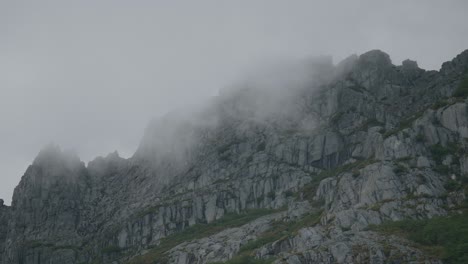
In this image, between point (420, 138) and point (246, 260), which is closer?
point (246, 260)

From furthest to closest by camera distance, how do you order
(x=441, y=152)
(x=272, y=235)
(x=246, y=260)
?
(x=272, y=235)
(x=441, y=152)
(x=246, y=260)

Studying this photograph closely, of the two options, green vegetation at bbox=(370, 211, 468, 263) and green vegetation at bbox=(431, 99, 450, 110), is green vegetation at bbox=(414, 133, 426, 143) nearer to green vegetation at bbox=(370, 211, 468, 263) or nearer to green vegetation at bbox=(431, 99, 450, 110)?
green vegetation at bbox=(431, 99, 450, 110)

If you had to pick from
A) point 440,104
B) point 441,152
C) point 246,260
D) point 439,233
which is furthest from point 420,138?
point 246,260

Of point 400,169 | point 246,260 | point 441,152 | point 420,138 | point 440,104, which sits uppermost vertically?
point 440,104

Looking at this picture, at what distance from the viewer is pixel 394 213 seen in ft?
527

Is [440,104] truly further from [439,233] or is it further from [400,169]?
[439,233]

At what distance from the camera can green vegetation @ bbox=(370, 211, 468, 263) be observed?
447 ft

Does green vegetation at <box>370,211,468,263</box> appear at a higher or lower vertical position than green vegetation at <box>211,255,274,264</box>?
higher

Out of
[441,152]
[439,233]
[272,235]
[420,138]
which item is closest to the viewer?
[439,233]

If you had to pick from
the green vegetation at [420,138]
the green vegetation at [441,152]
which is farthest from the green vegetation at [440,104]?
the green vegetation at [441,152]

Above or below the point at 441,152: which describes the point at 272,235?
below

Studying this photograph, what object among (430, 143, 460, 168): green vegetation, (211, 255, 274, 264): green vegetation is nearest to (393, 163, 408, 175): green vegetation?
(430, 143, 460, 168): green vegetation

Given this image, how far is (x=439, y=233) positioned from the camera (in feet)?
474

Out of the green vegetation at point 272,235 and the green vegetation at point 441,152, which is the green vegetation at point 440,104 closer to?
the green vegetation at point 441,152
